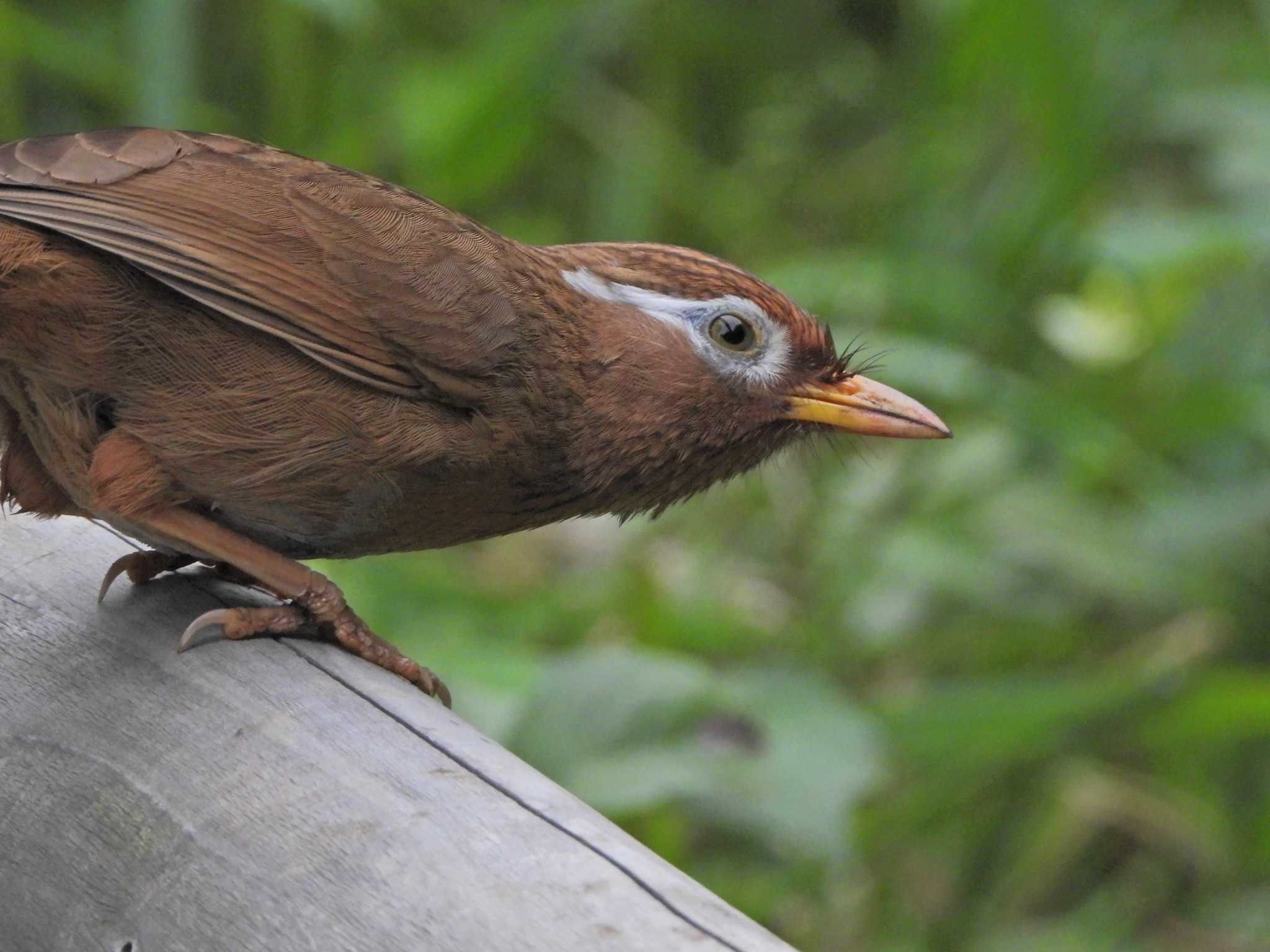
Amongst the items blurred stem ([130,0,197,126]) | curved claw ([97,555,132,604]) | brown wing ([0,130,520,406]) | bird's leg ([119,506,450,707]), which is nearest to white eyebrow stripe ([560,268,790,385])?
brown wing ([0,130,520,406])

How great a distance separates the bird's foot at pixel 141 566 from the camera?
9.04 ft

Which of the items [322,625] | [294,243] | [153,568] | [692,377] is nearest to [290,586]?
[322,625]

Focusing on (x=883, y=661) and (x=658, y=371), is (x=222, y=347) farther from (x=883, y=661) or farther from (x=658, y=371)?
(x=883, y=661)

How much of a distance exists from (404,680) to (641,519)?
2.88 m

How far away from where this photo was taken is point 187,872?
2111 mm

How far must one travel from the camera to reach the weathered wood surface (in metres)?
1.94

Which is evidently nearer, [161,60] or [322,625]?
[322,625]

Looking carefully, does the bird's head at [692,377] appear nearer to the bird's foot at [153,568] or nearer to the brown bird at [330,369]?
the brown bird at [330,369]

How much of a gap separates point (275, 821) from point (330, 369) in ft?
3.27

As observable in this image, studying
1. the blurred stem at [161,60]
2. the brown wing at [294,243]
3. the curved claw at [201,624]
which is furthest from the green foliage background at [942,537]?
the curved claw at [201,624]

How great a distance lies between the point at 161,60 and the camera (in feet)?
16.6

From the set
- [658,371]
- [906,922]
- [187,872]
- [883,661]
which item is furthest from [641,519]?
[187,872]

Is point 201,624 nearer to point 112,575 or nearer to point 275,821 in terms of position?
point 112,575

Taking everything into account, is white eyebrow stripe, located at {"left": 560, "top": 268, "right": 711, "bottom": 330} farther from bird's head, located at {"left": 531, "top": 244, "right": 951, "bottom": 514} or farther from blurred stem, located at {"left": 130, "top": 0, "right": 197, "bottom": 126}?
blurred stem, located at {"left": 130, "top": 0, "right": 197, "bottom": 126}
